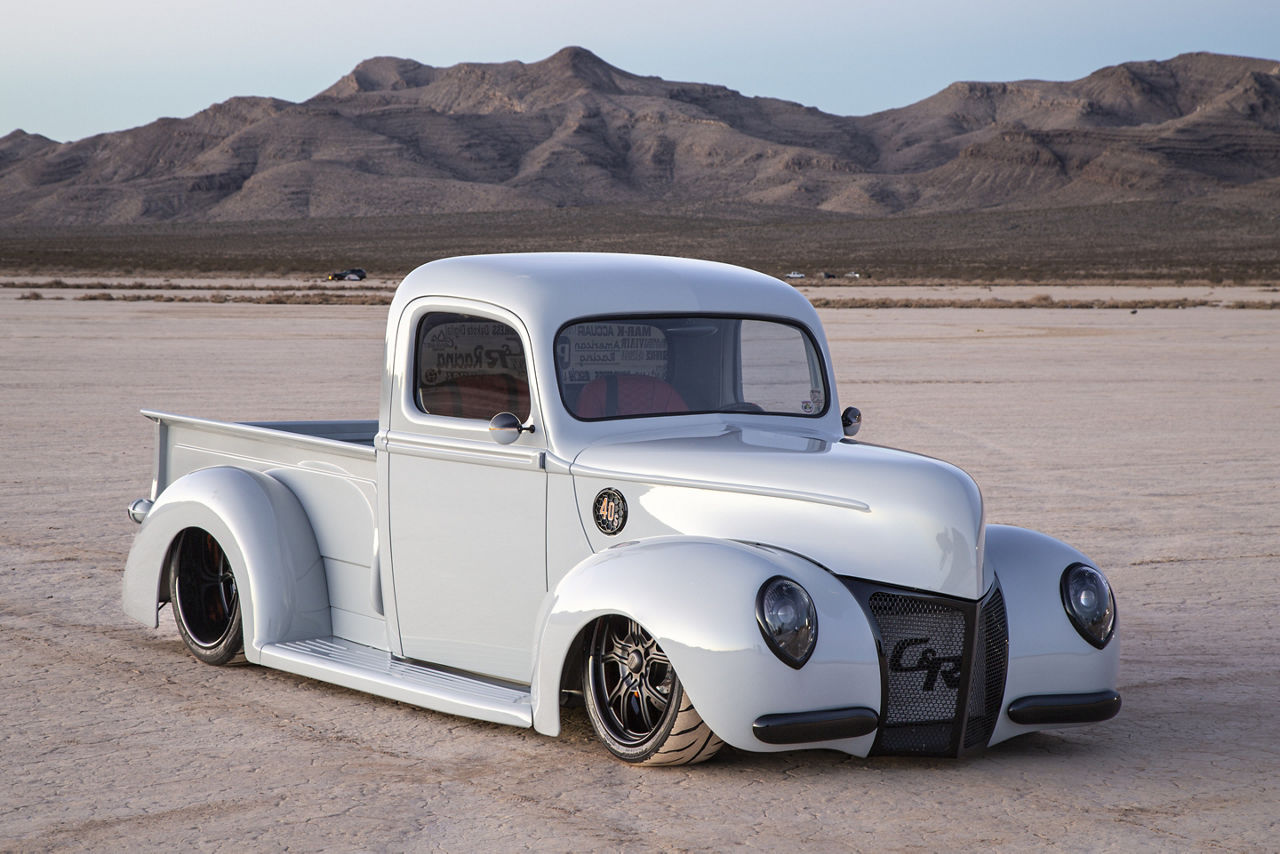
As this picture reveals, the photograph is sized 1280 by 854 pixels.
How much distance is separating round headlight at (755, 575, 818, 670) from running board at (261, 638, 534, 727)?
1.13 m

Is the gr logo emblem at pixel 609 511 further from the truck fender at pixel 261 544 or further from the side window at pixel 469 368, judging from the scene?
the truck fender at pixel 261 544

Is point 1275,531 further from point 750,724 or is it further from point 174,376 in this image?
point 174,376

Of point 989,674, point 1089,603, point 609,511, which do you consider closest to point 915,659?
point 989,674

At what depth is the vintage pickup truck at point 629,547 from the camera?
504 cm

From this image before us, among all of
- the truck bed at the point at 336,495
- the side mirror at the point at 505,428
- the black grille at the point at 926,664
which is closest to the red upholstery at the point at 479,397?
the side mirror at the point at 505,428

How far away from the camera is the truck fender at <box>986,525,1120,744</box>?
539 centimetres

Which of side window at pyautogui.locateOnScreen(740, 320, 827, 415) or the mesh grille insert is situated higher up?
side window at pyautogui.locateOnScreen(740, 320, 827, 415)

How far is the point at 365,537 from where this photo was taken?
653cm

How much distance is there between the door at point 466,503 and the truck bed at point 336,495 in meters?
0.22

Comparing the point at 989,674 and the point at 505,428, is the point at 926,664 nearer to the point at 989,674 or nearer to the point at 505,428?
the point at 989,674

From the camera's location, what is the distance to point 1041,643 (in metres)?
5.43

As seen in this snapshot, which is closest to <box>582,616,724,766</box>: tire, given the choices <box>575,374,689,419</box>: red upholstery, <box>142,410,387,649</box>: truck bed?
<box>575,374,689,419</box>: red upholstery

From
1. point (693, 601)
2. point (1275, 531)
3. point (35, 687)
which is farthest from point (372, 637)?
point (1275, 531)

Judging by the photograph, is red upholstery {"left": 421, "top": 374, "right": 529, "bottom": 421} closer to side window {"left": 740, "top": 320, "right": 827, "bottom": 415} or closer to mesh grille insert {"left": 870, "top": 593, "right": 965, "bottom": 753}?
side window {"left": 740, "top": 320, "right": 827, "bottom": 415}
